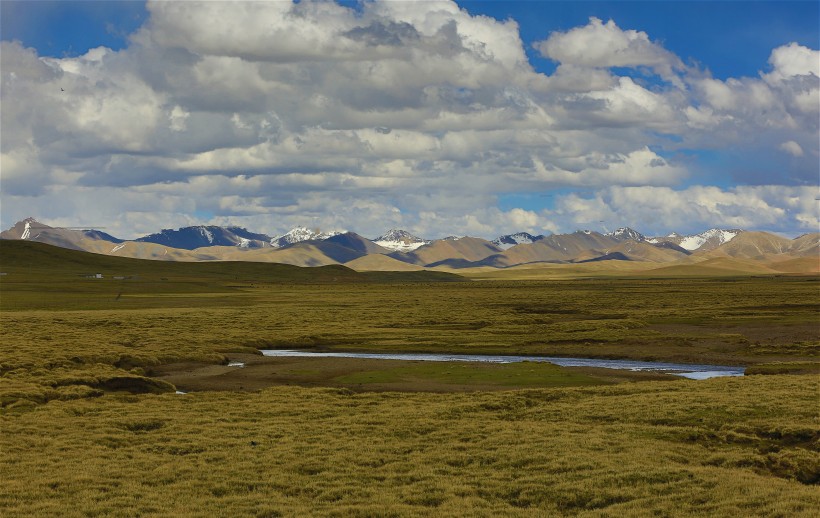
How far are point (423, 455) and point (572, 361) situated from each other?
145 feet

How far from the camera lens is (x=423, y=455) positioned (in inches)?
1293

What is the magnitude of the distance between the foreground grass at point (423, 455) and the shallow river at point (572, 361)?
18.1m

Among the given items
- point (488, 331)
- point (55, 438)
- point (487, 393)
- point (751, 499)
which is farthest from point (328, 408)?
point (488, 331)

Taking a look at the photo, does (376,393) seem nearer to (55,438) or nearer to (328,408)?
(328,408)

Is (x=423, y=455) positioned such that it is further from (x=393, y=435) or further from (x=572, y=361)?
(x=572, y=361)

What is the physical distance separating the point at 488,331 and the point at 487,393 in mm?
51820

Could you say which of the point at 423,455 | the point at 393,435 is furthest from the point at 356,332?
the point at 423,455

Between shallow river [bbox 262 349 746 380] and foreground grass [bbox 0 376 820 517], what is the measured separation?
18065 millimetres

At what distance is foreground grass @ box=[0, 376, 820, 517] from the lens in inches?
1053

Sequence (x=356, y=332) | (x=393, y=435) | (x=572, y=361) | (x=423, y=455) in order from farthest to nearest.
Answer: (x=356, y=332) → (x=572, y=361) → (x=393, y=435) → (x=423, y=455)

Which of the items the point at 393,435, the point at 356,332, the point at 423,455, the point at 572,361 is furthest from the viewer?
the point at 356,332

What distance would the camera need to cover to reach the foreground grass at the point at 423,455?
26.8 metres

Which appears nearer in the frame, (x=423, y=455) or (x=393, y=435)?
(x=423, y=455)

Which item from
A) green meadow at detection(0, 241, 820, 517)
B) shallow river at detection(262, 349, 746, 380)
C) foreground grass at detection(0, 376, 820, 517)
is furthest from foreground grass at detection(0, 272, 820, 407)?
foreground grass at detection(0, 376, 820, 517)
